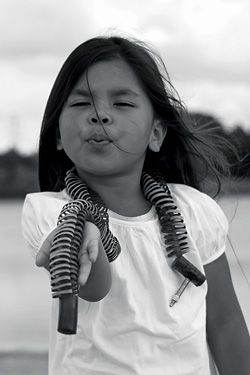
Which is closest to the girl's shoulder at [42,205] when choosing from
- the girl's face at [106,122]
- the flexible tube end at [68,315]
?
the girl's face at [106,122]

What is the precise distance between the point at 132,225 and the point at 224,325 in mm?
443

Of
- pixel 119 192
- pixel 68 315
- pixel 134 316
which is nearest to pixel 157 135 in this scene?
pixel 119 192

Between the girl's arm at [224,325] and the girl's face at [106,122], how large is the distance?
41cm

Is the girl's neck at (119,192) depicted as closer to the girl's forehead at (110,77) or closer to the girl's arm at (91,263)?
the girl's forehead at (110,77)

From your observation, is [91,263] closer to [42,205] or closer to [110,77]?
[42,205]

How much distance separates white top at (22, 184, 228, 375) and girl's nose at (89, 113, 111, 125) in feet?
0.70

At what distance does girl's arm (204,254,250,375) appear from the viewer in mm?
2625

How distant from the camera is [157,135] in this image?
2611 mm

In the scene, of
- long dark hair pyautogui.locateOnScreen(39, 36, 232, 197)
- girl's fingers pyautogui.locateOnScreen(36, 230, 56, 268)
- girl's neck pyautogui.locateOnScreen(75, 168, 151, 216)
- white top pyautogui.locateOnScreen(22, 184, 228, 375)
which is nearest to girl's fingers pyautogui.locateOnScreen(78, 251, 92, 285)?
girl's fingers pyautogui.locateOnScreen(36, 230, 56, 268)

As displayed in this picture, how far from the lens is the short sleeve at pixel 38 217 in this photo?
228cm

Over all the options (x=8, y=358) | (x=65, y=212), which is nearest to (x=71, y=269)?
(x=65, y=212)

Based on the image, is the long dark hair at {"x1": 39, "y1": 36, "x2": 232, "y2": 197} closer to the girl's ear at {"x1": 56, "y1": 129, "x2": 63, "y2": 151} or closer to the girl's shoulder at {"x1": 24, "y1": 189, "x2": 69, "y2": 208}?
the girl's ear at {"x1": 56, "y1": 129, "x2": 63, "y2": 151}

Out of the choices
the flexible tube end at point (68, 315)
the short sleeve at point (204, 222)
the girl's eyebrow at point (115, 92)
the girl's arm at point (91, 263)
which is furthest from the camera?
the short sleeve at point (204, 222)

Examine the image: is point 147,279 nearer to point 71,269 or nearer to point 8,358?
point 71,269
